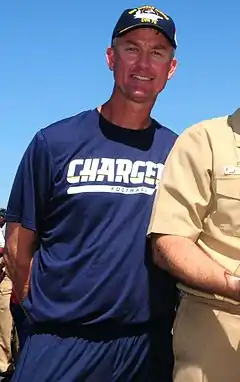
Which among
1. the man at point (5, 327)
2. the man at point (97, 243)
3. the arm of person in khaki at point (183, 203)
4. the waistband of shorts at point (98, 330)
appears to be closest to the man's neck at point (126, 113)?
the man at point (97, 243)

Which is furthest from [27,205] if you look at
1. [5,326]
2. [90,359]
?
[5,326]

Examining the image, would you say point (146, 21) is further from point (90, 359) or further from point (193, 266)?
point (90, 359)

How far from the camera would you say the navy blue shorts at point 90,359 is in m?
3.27

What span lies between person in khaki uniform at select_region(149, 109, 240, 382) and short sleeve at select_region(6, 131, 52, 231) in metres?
0.65

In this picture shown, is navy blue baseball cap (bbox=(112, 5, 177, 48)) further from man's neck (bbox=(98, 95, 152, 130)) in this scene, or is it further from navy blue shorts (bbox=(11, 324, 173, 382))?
navy blue shorts (bbox=(11, 324, 173, 382))

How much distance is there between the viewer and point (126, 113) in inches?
137

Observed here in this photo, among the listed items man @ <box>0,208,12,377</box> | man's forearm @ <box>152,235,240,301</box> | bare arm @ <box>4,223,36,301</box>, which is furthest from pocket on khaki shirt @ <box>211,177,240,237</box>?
man @ <box>0,208,12,377</box>

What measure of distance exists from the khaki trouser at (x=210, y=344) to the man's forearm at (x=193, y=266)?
0.66 ft

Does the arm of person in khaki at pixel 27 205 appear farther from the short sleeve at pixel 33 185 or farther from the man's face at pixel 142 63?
the man's face at pixel 142 63

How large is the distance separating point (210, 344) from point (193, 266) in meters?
0.39

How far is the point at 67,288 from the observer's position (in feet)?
10.7

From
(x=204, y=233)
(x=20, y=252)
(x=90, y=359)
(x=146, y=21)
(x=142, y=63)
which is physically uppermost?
(x=146, y=21)

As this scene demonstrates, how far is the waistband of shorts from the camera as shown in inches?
128

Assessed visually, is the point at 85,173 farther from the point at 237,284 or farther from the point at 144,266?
the point at 237,284
